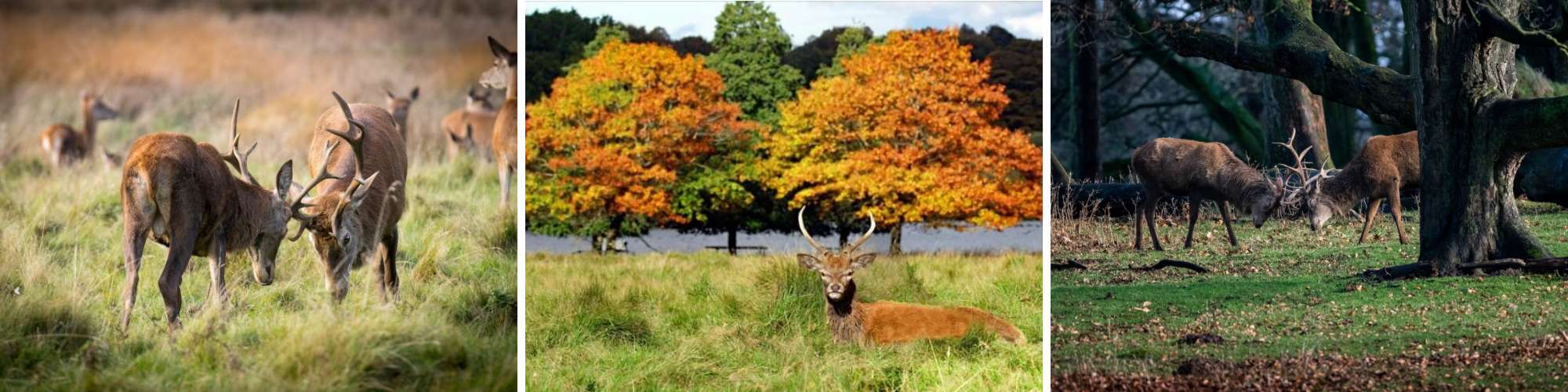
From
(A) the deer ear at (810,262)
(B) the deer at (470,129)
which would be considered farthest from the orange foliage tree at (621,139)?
(B) the deer at (470,129)

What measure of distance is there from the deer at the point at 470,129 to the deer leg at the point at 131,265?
1318 millimetres

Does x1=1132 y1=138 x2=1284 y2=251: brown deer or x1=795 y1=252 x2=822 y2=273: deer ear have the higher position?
x1=1132 y1=138 x2=1284 y2=251: brown deer

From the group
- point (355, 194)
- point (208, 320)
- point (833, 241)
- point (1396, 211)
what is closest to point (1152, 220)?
point (1396, 211)

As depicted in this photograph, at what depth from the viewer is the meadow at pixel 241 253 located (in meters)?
5.02

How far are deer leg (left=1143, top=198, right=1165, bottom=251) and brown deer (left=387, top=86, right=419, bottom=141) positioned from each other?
3225 millimetres

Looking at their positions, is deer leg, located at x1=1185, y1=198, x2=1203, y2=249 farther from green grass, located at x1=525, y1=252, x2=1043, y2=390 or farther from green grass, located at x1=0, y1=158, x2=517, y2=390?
green grass, located at x1=0, y1=158, x2=517, y2=390

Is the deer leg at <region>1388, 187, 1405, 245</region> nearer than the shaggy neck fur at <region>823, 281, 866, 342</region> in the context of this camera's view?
Yes

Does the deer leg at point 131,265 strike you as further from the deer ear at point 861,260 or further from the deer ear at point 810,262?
the deer ear at point 861,260

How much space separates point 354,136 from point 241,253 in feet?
1.87

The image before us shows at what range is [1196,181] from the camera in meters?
6.46

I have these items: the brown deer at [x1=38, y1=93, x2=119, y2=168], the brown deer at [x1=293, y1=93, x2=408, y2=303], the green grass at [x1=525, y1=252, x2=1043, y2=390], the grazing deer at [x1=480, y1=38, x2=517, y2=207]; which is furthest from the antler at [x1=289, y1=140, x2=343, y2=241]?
the green grass at [x1=525, y1=252, x2=1043, y2=390]

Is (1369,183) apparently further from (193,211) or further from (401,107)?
(193,211)

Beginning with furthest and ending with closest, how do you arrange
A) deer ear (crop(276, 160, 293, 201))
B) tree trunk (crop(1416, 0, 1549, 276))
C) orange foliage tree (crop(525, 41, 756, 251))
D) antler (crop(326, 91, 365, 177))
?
orange foliage tree (crop(525, 41, 756, 251)) → tree trunk (crop(1416, 0, 1549, 276)) → antler (crop(326, 91, 365, 177)) → deer ear (crop(276, 160, 293, 201))

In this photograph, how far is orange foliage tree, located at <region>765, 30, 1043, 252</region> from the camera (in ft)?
26.3
